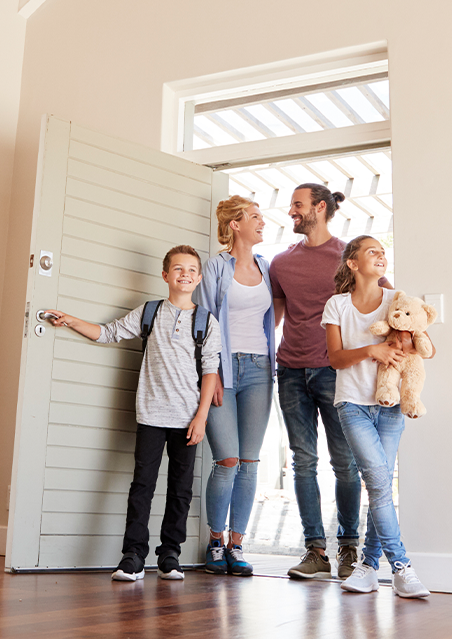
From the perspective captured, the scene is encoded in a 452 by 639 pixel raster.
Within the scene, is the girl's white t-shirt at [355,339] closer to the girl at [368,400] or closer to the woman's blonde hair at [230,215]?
the girl at [368,400]

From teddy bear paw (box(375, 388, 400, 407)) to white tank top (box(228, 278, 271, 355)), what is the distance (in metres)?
0.70

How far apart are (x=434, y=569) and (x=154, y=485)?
111cm

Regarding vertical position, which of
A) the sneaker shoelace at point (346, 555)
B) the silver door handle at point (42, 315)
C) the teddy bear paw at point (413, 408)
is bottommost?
the sneaker shoelace at point (346, 555)

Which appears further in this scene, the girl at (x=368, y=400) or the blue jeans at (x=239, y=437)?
the blue jeans at (x=239, y=437)

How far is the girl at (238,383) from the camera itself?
8.80 feet

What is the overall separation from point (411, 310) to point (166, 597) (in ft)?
4.06

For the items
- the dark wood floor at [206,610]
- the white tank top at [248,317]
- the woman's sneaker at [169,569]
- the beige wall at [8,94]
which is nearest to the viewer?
the dark wood floor at [206,610]

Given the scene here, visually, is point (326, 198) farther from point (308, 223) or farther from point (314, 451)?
point (314, 451)

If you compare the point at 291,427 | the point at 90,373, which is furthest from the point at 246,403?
the point at 90,373

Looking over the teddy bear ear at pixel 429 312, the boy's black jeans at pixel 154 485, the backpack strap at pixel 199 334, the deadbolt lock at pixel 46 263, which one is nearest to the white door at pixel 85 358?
the deadbolt lock at pixel 46 263

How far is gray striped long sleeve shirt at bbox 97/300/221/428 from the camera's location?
256 centimetres

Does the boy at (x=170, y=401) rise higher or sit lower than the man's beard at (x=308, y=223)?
lower

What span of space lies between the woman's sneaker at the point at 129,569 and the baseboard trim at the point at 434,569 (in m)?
1.04

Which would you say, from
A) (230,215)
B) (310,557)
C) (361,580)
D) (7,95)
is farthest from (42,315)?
(7,95)
